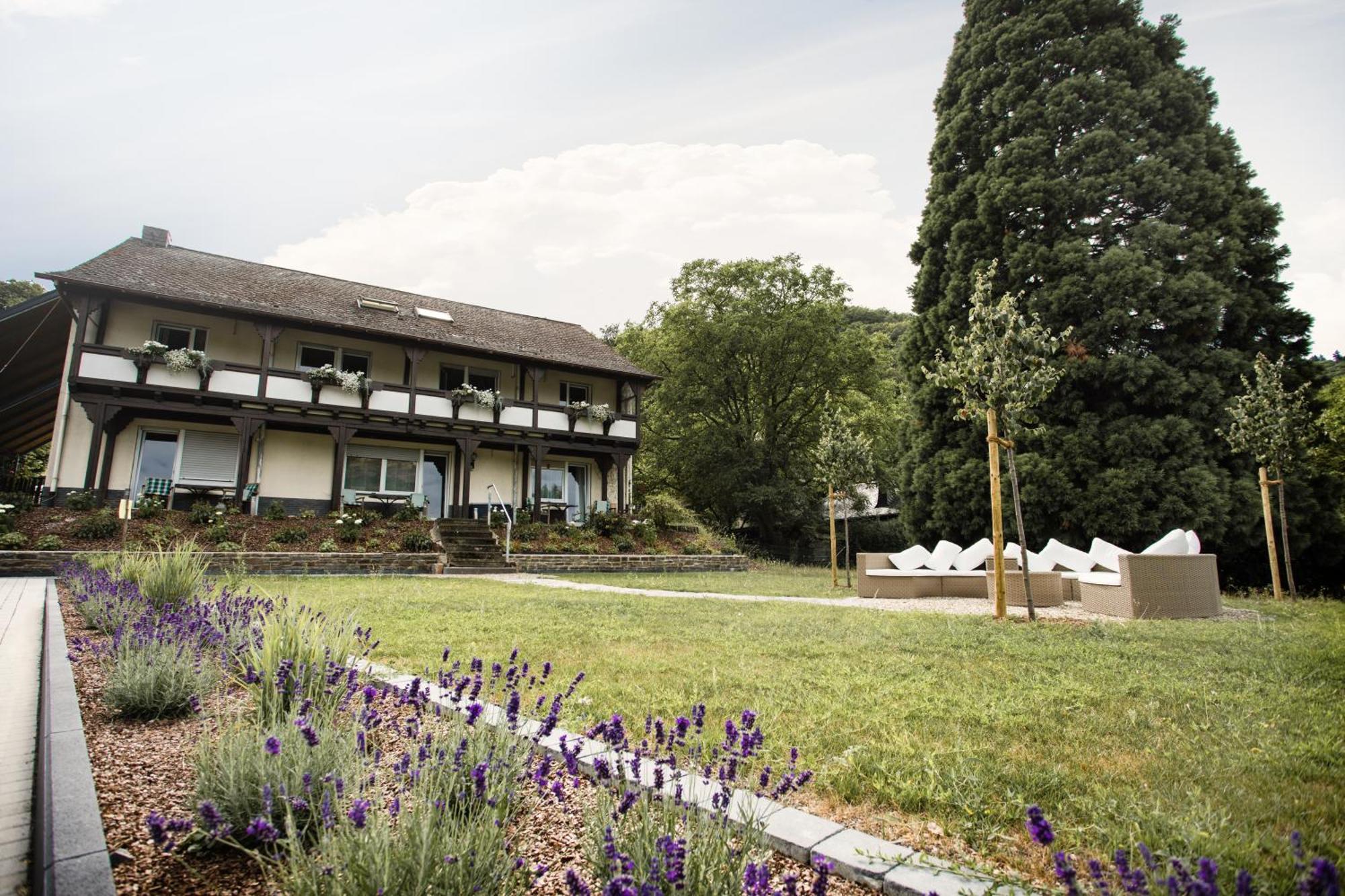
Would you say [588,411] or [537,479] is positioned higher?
[588,411]

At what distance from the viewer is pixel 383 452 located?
18141 mm

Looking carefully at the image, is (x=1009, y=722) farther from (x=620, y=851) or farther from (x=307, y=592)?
(x=307, y=592)

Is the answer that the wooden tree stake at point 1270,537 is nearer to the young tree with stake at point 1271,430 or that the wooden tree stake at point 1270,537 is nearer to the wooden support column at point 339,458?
the young tree with stake at point 1271,430

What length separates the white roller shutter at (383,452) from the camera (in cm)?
1773

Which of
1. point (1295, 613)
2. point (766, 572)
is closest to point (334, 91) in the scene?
point (766, 572)

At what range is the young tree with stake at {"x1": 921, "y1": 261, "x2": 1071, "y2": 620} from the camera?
764 centimetres

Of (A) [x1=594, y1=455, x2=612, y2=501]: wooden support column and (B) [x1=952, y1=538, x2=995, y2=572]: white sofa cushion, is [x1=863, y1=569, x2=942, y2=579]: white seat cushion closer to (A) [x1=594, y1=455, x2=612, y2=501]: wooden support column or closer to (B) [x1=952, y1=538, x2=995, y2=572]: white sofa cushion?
(B) [x1=952, y1=538, x2=995, y2=572]: white sofa cushion

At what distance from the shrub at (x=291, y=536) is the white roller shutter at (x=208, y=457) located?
4.34 metres

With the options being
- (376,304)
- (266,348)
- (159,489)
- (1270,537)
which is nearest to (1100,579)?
(1270,537)

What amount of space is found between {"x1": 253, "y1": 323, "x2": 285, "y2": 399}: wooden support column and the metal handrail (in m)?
5.96

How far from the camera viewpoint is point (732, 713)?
3.31m

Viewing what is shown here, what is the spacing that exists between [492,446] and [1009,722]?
17890 mm

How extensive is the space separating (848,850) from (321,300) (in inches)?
791

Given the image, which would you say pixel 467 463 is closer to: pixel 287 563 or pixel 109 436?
pixel 287 563
